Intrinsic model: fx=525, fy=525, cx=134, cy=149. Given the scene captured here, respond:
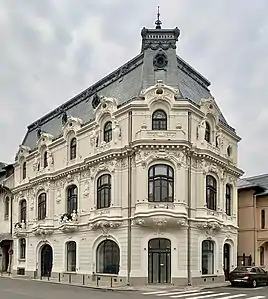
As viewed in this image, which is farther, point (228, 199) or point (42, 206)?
point (42, 206)

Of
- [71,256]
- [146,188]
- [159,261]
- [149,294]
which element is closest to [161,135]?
[146,188]

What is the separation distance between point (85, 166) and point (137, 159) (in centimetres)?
623

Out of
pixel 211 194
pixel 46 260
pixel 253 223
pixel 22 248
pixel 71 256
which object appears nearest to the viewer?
pixel 211 194

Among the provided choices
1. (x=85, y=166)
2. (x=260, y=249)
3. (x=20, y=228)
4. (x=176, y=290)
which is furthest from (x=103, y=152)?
(x=260, y=249)

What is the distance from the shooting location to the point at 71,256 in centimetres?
4178

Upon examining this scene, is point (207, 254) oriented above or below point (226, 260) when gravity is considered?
above

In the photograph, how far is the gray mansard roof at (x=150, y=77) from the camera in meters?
38.1

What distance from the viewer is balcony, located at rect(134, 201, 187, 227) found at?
33.9 meters

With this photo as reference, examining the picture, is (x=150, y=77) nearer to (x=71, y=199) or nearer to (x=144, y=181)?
(x=144, y=181)

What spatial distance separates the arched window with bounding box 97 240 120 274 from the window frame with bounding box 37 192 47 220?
9728 mm

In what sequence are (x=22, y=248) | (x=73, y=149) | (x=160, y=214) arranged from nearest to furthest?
(x=160, y=214) → (x=73, y=149) → (x=22, y=248)

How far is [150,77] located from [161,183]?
8.09 meters

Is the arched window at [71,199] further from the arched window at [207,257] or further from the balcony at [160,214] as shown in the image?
the arched window at [207,257]

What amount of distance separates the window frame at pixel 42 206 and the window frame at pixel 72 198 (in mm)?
3785
